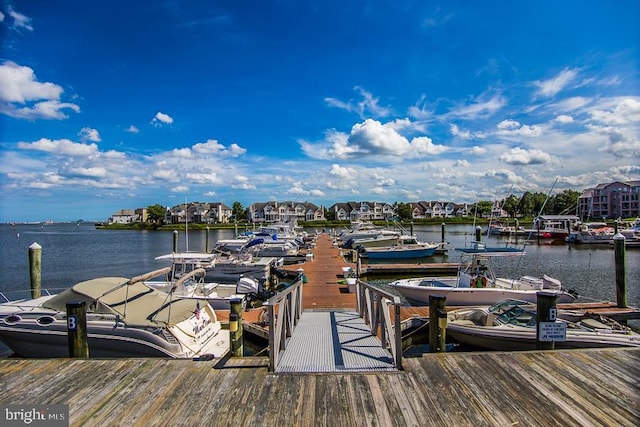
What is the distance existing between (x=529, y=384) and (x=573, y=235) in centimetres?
5447

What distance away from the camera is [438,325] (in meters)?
7.82

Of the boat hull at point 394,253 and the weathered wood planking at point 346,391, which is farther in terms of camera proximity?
the boat hull at point 394,253

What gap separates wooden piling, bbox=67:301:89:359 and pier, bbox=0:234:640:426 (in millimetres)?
1087

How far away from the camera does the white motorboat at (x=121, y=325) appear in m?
8.73

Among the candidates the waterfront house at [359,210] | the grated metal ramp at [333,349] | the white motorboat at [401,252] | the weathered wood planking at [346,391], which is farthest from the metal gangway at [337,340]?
the waterfront house at [359,210]

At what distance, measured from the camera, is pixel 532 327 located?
934cm

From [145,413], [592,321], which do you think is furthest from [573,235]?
[145,413]

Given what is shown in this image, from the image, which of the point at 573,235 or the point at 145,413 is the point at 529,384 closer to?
the point at 145,413


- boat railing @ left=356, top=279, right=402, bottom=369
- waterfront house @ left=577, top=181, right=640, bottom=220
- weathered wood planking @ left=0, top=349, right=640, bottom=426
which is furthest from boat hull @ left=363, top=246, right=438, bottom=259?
waterfront house @ left=577, top=181, right=640, bottom=220

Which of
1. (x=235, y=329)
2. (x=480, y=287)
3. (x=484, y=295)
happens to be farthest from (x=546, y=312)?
(x=480, y=287)

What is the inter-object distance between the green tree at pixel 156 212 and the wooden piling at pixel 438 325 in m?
121

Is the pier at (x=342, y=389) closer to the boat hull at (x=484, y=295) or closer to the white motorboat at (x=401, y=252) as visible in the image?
the boat hull at (x=484, y=295)

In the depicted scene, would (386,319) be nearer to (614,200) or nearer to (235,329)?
(235,329)

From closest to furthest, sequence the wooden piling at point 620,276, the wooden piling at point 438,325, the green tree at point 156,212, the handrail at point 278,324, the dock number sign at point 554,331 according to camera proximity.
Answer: the handrail at point 278,324 < the dock number sign at point 554,331 < the wooden piling at point 438,325 < the wooden piling at point 620,276 < the green tree at point 156,212
